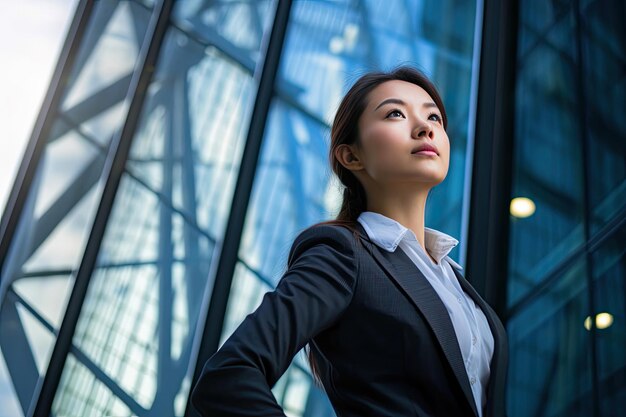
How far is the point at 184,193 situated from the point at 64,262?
4.28 ft

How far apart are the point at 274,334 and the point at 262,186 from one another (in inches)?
124

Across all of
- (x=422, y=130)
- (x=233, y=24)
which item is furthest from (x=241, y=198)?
(x=422, y=130)

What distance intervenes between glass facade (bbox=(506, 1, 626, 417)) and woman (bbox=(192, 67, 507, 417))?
36.4 inches

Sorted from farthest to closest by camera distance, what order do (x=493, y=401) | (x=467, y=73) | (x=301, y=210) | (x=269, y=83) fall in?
Result: 1. (x=269, y=83)
2. (x=301, y=210)
3. (x=467, y=73)
4. (x=493, y=401)

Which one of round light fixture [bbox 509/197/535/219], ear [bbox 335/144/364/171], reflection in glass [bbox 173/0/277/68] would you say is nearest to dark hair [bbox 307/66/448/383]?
ear [bbox 335/144/364/171]

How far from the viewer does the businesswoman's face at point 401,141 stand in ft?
3.94

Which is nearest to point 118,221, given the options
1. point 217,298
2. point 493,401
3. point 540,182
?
point 217,298

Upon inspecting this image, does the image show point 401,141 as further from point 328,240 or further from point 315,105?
point 315,105

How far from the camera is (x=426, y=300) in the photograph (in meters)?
1.05

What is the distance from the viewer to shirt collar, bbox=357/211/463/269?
1.14m

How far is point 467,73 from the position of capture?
286cm

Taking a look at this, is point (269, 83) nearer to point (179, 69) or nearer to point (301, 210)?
point (301, 210)

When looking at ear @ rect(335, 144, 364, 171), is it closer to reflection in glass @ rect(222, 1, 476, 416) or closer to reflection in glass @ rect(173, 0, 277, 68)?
reflection in glass @ rect(222, 1, 476, 416)

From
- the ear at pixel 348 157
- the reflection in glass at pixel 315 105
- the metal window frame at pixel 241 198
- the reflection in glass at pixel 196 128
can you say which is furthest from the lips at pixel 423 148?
the reflection in glass at pixel 196 128
